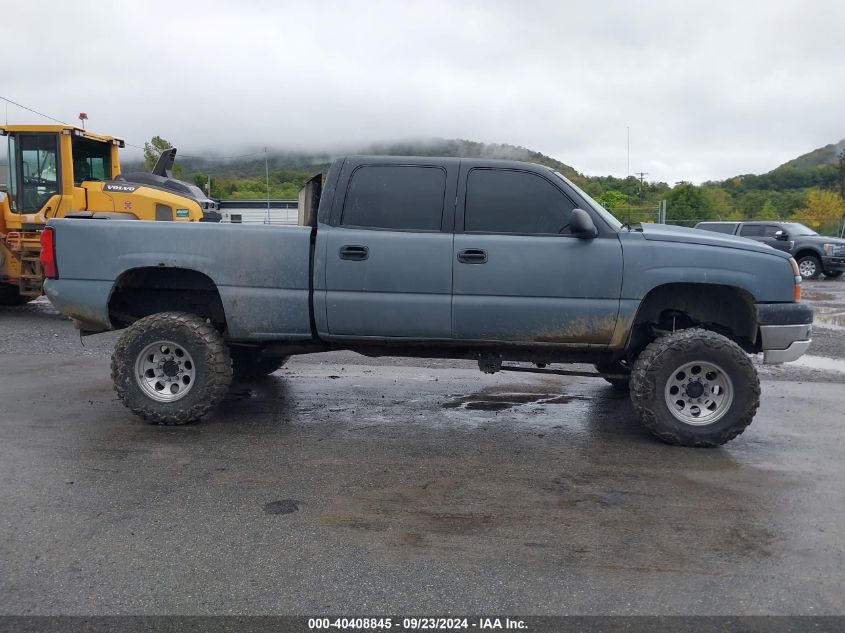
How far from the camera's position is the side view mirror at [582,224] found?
523cm

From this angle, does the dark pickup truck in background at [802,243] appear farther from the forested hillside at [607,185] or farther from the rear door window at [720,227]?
the forested hillside at [607,185]

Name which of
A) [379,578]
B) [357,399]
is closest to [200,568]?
[379,578]

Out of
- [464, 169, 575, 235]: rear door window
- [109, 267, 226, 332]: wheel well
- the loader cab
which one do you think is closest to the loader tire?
[109, 267, 226, 332]: wheel well

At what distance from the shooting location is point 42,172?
1218cm

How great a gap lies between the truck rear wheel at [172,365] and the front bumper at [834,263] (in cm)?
2070

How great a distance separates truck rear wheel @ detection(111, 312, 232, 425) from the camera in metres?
5.64

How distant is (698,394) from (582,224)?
61.3 inches

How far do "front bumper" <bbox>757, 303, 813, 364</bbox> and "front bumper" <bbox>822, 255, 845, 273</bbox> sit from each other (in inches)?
721

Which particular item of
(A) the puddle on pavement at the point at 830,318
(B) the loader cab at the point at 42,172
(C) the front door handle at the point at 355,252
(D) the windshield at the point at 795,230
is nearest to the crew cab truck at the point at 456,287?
(C) the front door handle at the point at 355,252

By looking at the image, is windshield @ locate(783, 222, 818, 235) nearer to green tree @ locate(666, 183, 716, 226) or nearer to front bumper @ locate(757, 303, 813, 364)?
green tree @ locate(666, 183, 716, 226)

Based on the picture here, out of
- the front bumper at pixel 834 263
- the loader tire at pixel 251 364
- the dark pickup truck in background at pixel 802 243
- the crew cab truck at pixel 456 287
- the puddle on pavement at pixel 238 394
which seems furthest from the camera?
the dark pickup truck in background at pixel 802 243

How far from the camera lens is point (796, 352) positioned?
18.0 feet

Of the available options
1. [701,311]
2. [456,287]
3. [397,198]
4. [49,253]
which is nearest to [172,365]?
[49,253]

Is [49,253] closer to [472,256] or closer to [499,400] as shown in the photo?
[472,256]
